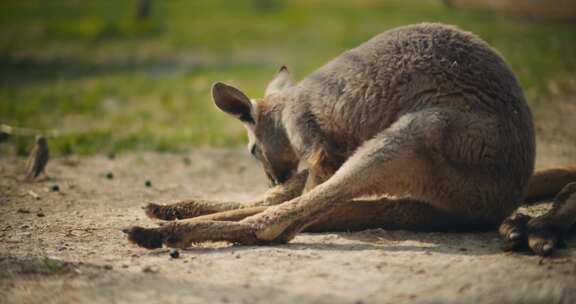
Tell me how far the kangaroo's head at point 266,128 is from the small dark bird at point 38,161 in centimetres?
272

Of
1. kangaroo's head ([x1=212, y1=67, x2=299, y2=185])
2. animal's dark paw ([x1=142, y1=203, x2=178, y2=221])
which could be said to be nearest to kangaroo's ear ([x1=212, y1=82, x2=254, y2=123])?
kangaroo's head ([x1=212, y1=67, x2=299, y2=185])

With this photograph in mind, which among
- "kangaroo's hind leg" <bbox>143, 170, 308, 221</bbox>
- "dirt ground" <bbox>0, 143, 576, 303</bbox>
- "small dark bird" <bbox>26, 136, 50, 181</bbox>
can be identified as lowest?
"dirt ground" <bbox>0, 143, 576, 303</bbox>

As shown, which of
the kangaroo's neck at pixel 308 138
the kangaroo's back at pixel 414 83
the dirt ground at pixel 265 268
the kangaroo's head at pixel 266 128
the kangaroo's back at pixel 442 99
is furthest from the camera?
the kangaroo's head at pixel 266 128

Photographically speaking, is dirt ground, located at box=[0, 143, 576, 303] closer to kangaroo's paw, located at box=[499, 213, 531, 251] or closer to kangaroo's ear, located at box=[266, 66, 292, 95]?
kangaroo's paw, located at box=[499, 213, 531, 251]

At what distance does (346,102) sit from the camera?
4941 millimetres

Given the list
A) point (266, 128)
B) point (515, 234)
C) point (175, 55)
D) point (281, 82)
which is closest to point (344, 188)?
point (515, 234)

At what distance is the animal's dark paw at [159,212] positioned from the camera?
5.01 metres

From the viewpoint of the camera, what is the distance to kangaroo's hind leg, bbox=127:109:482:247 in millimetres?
4371

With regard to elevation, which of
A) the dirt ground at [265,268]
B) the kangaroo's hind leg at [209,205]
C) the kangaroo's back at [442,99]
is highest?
the kangaroo's back at [442,99]

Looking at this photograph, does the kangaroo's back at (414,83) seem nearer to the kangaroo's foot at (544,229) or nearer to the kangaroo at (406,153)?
the kangaroo at (406,153)

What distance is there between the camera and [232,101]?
552cm

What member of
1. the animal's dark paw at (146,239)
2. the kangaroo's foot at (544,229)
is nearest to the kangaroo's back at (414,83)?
the kangaroo's foot at (544,229)

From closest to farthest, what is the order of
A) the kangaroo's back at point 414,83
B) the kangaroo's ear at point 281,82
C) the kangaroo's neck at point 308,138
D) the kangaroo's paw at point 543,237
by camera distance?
the kangaroo's paw at point 543,237 < the kangaroo's back at point 414,83 < the kangaroo's neck at point 308,138 < the kangaroo's ear at point 281,82

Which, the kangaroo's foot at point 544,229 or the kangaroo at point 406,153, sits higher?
→ the kangaroo at point 406,153
